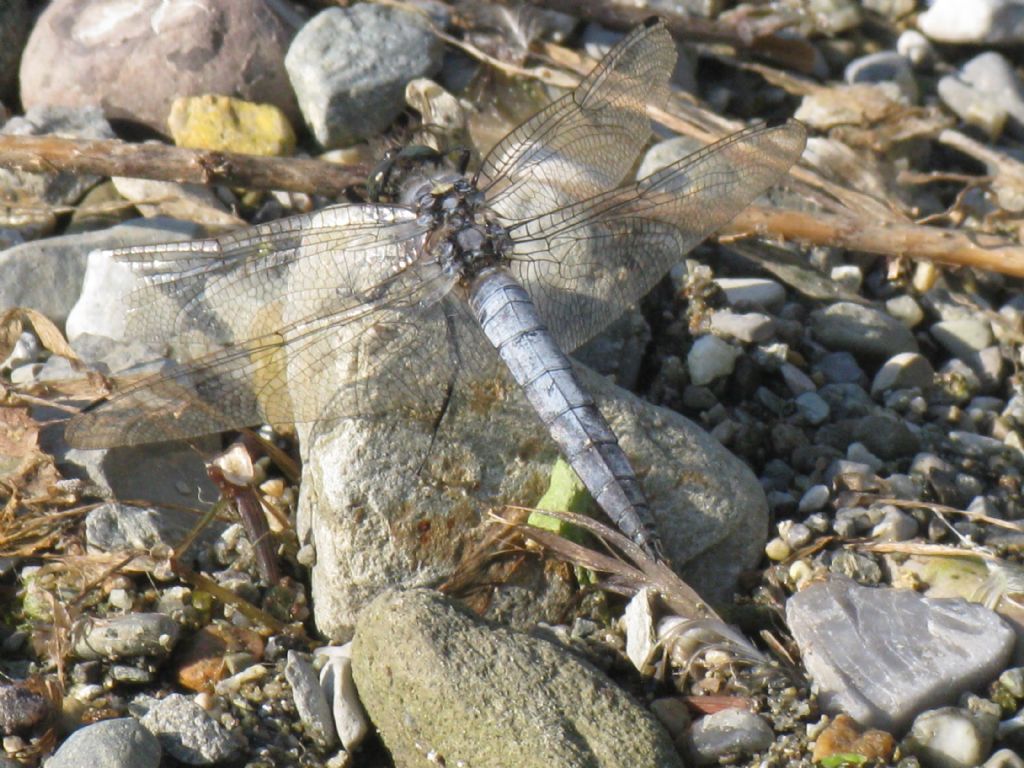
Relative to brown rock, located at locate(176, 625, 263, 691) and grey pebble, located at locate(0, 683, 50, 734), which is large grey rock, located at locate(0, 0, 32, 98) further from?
grey pebble, located at locate(0, 683, 50, 734)

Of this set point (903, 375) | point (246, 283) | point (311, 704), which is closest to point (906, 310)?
point (903, 375)

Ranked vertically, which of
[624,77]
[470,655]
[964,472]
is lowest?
[964,472]

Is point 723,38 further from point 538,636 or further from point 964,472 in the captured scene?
point 538,636

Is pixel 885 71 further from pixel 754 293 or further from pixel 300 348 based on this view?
pixel 300 348

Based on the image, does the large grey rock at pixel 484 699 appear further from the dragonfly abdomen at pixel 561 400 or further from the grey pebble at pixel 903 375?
the grey pebble at pixel 903 375

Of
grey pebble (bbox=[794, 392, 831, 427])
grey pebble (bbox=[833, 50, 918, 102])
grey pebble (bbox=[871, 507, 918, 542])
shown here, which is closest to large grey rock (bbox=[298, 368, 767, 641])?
grey pebble (bbox=[871, 507, 918, 542])

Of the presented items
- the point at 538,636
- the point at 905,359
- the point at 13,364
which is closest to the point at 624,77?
the point at 905,359
